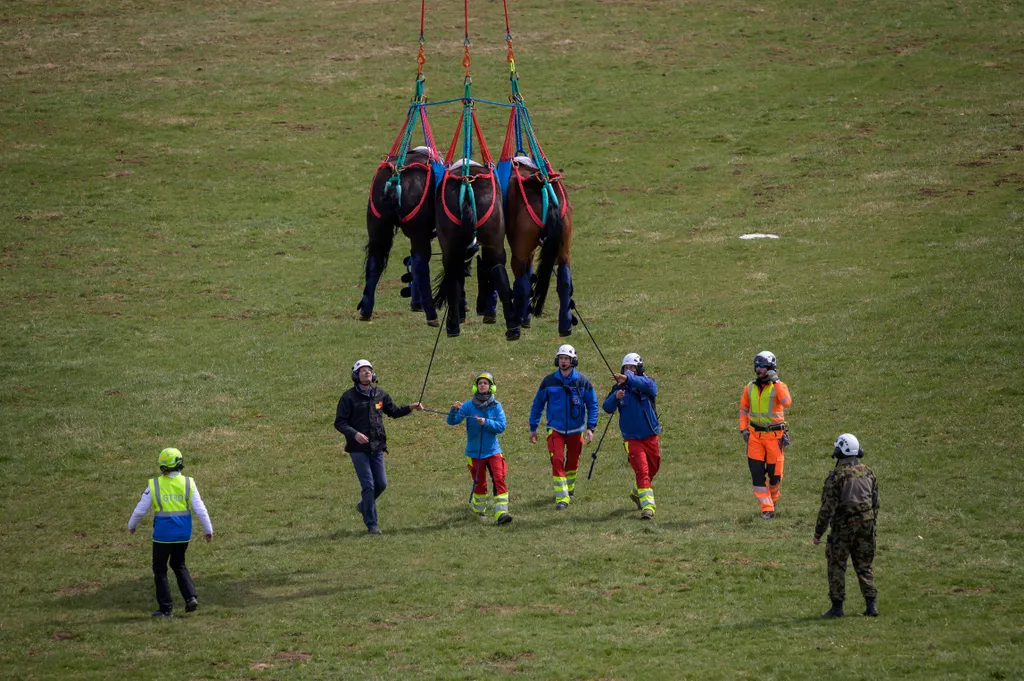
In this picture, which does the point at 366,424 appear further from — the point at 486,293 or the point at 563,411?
the point at 486,293

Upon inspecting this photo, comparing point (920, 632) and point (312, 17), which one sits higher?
point (312, 17)

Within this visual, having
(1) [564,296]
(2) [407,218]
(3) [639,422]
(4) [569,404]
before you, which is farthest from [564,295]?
(3) [639,422]

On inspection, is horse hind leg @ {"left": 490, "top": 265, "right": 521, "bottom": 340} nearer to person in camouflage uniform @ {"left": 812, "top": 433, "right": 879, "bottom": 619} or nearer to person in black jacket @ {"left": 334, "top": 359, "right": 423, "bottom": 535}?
person in black jacket @ {"left": 334, "top": 359, "right": 423, "bottom": 535}

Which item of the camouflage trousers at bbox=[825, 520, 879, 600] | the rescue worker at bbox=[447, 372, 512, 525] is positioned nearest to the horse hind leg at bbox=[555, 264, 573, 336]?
the rescue worker at bbox=[447, 372, 512, 525]

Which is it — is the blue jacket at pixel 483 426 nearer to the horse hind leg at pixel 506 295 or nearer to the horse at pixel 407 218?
the horse at pixel 407 218

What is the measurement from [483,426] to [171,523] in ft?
15.5

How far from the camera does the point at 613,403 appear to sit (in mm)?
17391

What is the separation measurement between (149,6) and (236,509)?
141ft

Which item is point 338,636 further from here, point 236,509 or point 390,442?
point 390,442

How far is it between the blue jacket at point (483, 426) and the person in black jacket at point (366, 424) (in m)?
0.73

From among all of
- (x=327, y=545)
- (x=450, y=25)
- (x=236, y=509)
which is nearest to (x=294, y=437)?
(x=236, y=509)

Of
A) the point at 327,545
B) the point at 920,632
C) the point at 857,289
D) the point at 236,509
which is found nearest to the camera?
the point at 920,632

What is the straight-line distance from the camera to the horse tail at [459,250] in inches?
550

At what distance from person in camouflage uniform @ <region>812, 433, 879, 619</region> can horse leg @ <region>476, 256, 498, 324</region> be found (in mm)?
4213
